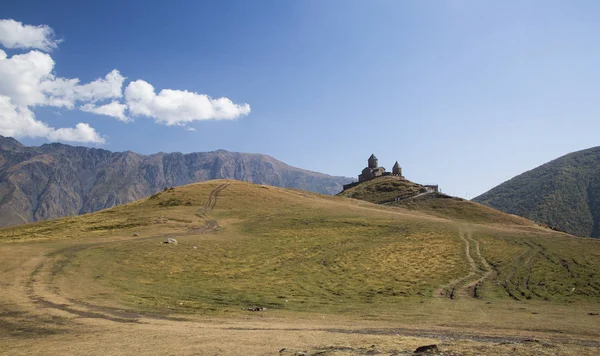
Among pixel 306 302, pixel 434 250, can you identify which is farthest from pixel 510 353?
pixel 434 250

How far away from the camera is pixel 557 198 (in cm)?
15288

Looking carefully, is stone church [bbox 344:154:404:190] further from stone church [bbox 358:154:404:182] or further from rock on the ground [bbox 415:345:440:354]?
rock on the ground [bbox 415:345:440:354]

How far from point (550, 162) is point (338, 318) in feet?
706

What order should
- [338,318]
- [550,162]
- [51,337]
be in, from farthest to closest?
[550,162], [338,318], [51,337]

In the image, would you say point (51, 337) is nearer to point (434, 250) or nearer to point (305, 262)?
point (305, 262)

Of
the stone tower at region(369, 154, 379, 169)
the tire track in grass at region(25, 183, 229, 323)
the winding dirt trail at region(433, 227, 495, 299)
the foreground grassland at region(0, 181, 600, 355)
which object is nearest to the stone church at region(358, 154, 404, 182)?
the stone tower at region(369, 154, 379, 169)

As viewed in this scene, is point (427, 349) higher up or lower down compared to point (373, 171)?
lower down

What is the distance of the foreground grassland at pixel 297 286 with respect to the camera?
1839cm

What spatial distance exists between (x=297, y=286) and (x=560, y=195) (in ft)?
516

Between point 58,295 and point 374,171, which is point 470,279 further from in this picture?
point 374,171

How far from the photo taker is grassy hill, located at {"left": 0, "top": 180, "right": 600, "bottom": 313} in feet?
101

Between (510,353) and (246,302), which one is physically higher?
(510,353)

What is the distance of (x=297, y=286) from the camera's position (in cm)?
3519

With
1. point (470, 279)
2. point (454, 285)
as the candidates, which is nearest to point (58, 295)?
point (454, 285)
